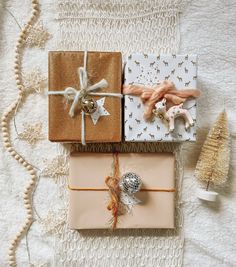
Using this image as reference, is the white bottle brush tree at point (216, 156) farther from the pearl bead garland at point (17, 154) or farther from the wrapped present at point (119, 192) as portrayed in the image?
the pearl bead garland at point (17, 154)

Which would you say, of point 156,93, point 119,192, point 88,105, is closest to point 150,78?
point 156,93

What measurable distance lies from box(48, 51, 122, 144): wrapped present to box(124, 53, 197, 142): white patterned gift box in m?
0.02

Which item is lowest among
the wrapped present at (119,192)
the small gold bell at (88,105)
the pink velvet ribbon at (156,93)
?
the wrapped present at (119,192)

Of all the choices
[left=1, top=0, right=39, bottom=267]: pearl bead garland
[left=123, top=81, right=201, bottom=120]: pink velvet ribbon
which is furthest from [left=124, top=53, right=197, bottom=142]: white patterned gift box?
[left=1, top=0, right=39, bottom=267]: pearl bead garland

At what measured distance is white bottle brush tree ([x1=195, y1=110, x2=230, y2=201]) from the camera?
99 cm

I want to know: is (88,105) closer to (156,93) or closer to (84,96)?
(84,96)

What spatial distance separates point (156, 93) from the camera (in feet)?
2.99

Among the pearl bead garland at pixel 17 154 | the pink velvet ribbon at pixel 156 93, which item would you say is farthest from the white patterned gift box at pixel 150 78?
the pearl bead garland at pixel 17 154

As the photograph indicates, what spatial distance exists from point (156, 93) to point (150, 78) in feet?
0.14

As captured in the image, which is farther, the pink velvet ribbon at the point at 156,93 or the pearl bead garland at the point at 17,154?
the pearl bead garland at the point at 17,154

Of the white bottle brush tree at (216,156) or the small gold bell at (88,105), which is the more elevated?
the small gold bell at (88,105)

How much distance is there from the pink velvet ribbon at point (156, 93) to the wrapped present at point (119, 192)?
134 millimetres

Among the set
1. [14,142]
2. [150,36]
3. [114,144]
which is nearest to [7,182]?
[14,142]

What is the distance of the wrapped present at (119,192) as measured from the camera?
98cm
